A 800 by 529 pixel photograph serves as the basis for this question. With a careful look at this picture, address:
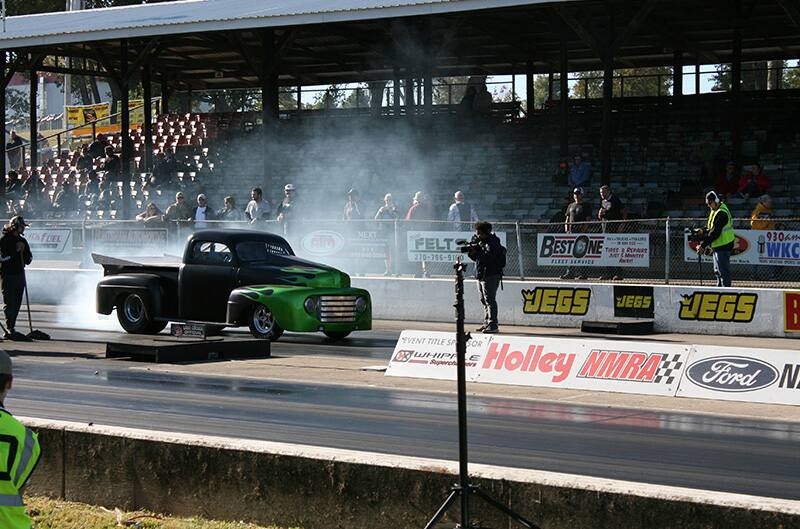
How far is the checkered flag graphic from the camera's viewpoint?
41.1ft

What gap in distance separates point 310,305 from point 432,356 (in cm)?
396

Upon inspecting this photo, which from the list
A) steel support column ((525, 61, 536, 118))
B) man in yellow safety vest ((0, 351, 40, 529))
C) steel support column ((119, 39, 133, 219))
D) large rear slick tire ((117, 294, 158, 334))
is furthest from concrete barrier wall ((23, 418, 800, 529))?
steel support column ((525, 61, 536, 118))

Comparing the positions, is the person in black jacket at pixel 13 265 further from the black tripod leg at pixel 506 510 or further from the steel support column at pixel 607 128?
the black tripod leg at pixel 506 510

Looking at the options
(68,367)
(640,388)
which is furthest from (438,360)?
(68,367)

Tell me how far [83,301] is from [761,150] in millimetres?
17965

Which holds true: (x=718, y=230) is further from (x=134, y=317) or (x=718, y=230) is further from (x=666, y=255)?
(x=134, y=317)

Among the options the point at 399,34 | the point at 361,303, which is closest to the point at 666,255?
the point at 361,303

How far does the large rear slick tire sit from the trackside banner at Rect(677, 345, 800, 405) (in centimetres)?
966

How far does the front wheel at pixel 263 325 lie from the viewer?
18.0 m

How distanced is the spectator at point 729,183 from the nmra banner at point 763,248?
25.2ft

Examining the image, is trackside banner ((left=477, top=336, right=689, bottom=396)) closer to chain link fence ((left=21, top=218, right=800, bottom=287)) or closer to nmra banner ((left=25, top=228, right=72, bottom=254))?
chain link fence ((left=21, top=218, right=800, bottom=287))

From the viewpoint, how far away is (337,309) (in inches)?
709

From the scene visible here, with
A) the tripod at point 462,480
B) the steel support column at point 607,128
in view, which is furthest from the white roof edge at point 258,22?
the tripod at point 462,480

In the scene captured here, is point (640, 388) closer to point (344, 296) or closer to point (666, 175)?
point (344, 296)
